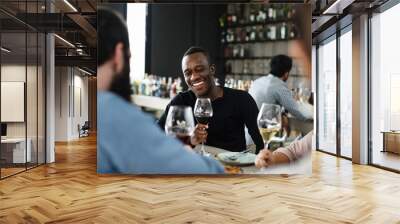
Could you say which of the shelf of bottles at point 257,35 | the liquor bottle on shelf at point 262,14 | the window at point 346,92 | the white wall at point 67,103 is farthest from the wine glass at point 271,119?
the white wall at point 67,103

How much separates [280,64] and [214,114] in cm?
159

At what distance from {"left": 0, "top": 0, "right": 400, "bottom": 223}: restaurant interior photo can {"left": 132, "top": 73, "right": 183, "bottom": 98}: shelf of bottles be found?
0.02m

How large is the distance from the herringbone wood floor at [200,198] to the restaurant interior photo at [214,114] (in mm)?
20

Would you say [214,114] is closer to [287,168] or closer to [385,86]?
[287,168]

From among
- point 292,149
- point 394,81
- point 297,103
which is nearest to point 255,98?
point 297,103

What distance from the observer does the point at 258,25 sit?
5664mm

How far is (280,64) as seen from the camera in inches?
232

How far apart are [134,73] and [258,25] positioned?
181cm

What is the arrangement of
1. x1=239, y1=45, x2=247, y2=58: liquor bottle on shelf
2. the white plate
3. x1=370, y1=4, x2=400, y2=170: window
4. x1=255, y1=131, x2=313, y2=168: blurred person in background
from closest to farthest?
the white plate
x1=239, y1=45, x2=247, y2=58: liquor bottle on shelf
x1=255, y1=131, x2=313, y2=168: blurred person in background
x1=370, y1=4, x2=400, y2=170: window

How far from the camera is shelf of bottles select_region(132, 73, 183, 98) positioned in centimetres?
547

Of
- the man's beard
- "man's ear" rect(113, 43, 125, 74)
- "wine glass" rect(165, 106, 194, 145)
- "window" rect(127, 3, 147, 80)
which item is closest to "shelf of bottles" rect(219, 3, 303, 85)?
"window" rect(127, 3, 147, 80)

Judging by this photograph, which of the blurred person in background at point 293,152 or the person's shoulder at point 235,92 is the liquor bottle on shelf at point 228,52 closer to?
the person's shoulder at point 235,92

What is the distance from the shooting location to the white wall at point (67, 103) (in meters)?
14.3

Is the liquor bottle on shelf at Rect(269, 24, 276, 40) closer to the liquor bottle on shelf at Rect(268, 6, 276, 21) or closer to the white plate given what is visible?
the liquor bottle on shelf at Rect(268, 6, 276, 21)
